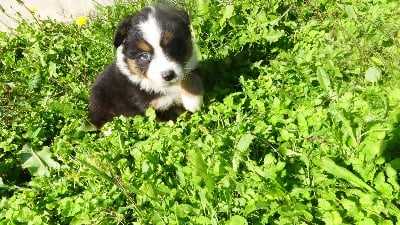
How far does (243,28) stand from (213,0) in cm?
53

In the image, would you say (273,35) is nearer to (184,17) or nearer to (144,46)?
(184,17)

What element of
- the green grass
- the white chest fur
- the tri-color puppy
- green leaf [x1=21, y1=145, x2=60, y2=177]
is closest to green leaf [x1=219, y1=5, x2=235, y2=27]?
the green grass

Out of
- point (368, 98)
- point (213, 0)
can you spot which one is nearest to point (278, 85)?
point (368, 98)

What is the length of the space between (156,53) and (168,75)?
0.58ft

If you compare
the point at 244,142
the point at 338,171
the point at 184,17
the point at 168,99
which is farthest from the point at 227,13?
the point at 338,171

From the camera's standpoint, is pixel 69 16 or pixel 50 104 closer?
pixel 50 104

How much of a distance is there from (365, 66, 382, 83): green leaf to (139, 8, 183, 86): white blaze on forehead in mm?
1286

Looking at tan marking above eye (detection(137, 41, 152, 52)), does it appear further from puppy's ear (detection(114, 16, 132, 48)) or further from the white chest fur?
the white chest fur

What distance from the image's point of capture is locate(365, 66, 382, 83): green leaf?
111 inches

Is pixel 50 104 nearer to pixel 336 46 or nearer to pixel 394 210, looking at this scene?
pixel 336 46

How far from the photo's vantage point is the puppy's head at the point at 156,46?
3094 millimetres

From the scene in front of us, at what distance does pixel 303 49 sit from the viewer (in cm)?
385

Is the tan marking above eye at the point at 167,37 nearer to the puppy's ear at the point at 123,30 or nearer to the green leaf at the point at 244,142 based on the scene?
the puppy's ear at the point at 123,30

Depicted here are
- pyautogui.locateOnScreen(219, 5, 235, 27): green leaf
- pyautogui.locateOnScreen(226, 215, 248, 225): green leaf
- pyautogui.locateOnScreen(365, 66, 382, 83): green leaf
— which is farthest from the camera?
pyautogui.locateOnScreen(219, 5, 235, 27): green leaf
